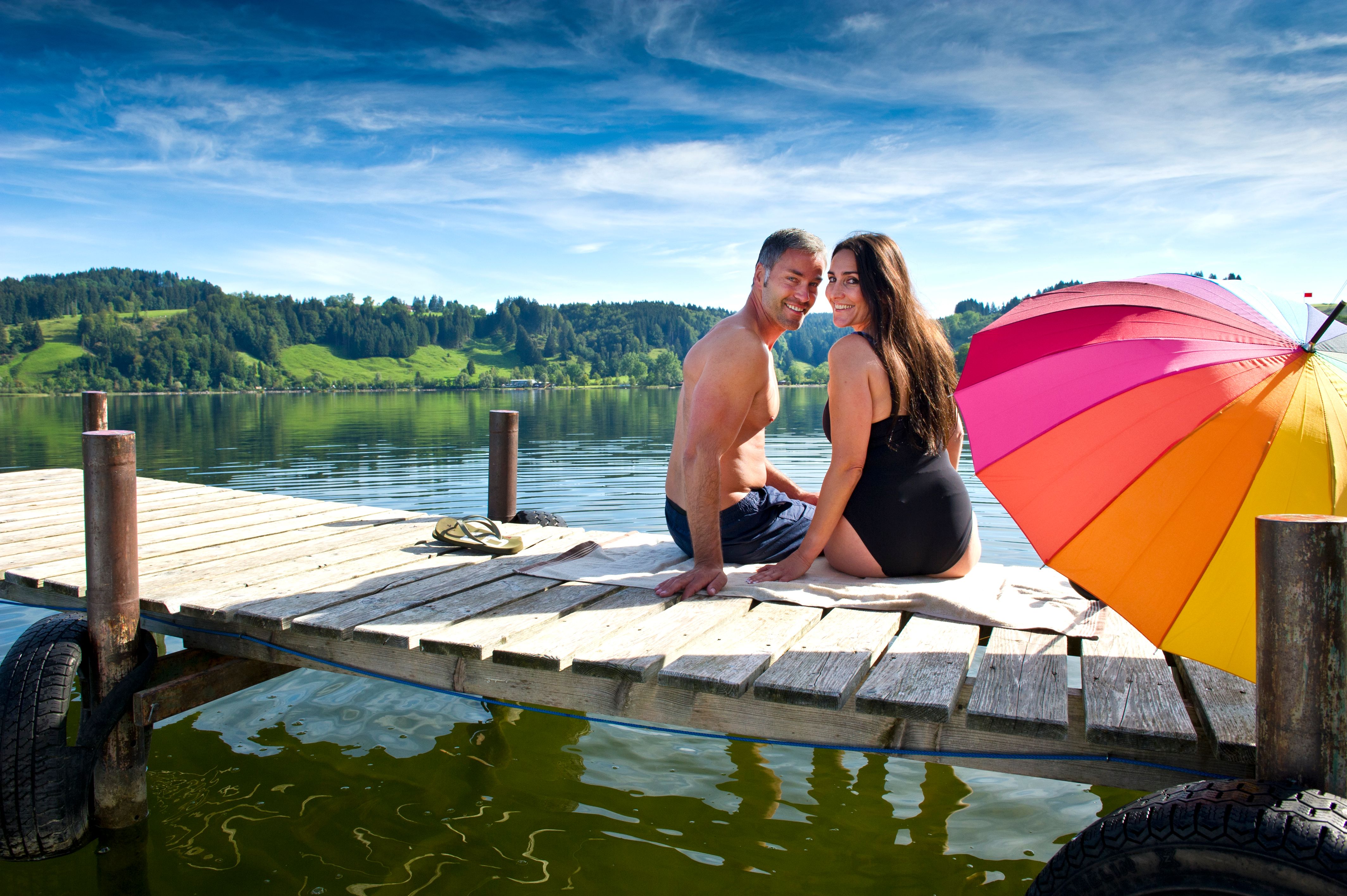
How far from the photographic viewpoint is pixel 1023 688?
10.8 ft

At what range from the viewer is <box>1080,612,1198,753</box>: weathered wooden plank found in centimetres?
283

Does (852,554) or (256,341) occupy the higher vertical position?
(256,341)

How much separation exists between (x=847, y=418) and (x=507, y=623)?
2117 millimetres

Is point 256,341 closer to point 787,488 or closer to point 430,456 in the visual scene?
point 430,456

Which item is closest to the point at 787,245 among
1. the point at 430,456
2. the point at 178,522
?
the point at 178,522

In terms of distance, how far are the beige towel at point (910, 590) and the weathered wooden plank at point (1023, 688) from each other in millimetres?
228

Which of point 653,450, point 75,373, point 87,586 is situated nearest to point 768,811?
point 87,586

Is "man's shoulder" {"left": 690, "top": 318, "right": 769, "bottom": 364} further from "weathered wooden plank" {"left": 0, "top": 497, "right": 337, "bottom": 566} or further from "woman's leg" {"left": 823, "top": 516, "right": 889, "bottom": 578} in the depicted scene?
"weathered wooden plank" {"left": 0, "top": 497, "right": 337, "bottom": 566}

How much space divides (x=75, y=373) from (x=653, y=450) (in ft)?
486

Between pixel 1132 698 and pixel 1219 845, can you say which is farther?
pixel 1132 698

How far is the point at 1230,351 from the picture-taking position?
2.77m

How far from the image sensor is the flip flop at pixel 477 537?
19.0ft

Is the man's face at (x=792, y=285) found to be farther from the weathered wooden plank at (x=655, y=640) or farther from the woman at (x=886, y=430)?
the weathered wooden plank at (x=655, y=640)

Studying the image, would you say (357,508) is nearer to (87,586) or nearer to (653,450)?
(87,586)
